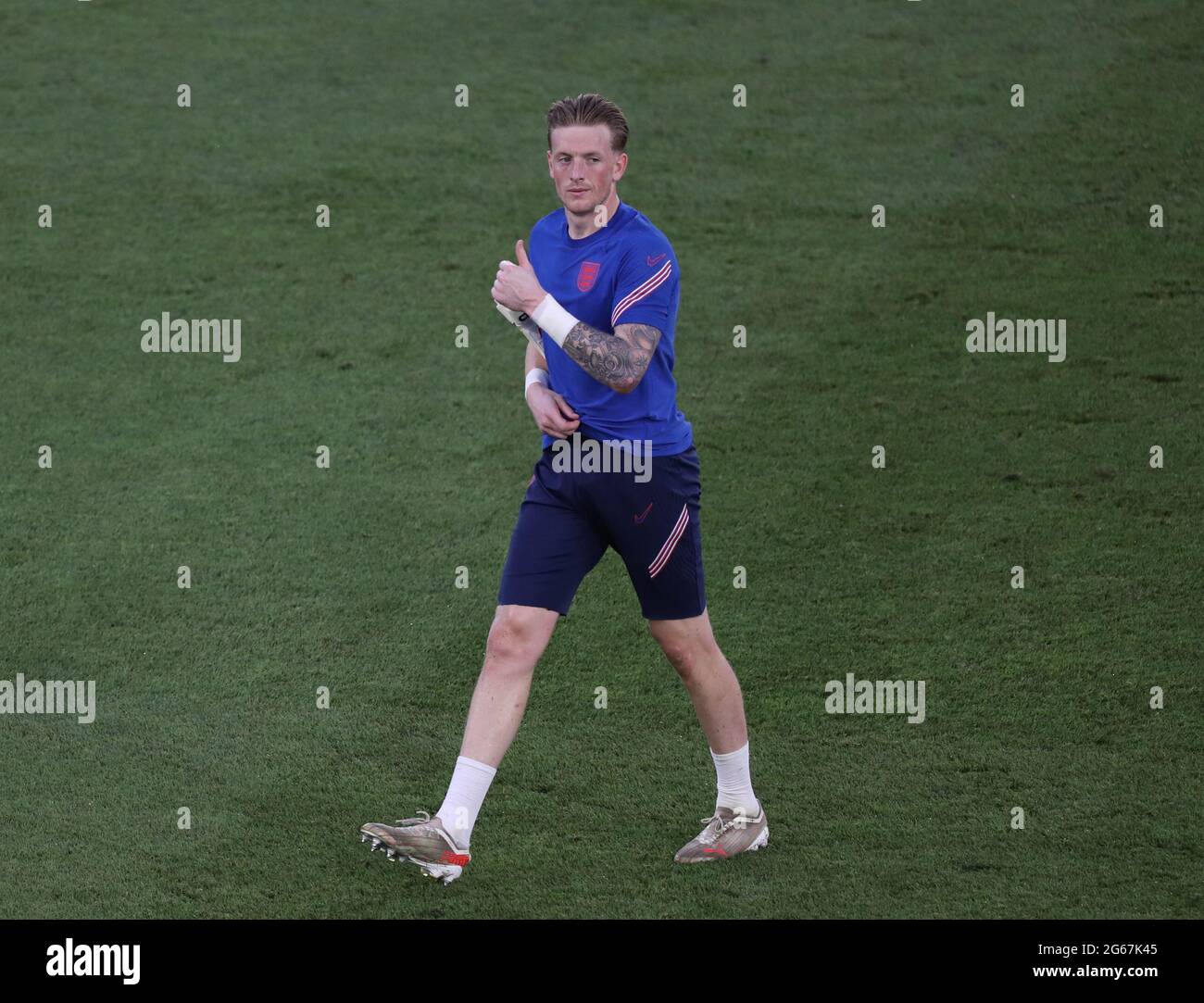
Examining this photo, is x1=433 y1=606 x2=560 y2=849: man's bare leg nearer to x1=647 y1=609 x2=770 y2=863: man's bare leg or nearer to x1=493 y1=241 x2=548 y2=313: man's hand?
x1=647 y1=609 x2=770 y2=863: man's bare leg

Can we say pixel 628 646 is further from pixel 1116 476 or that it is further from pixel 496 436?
pixel 1116 476

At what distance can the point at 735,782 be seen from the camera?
525 centimetres

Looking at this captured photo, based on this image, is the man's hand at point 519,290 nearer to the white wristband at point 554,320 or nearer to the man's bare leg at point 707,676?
the white wristband at point 554,320

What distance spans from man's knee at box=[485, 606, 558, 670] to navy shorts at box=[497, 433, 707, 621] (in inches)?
1.1

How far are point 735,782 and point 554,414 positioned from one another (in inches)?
50.6

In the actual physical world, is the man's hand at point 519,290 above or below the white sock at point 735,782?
above

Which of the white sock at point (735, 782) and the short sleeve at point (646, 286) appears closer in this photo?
the short sleeve at point (646, 286)

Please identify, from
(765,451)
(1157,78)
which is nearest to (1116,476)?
(765,451)

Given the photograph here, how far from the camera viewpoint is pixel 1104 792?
5.50 m

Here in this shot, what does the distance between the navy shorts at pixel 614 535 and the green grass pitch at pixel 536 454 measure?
835 mm

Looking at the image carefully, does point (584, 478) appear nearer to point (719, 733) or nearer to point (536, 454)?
point (719, 733)

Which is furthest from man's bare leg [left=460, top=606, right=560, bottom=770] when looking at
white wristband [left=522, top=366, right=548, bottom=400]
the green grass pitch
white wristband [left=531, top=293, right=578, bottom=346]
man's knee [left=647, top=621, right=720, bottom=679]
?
white wristband [left=531, top=293, right=578, bottom=346]

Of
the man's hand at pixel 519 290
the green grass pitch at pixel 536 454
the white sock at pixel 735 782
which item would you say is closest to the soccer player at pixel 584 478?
the man's hand at pixel 519 290

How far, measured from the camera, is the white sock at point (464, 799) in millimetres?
4918
